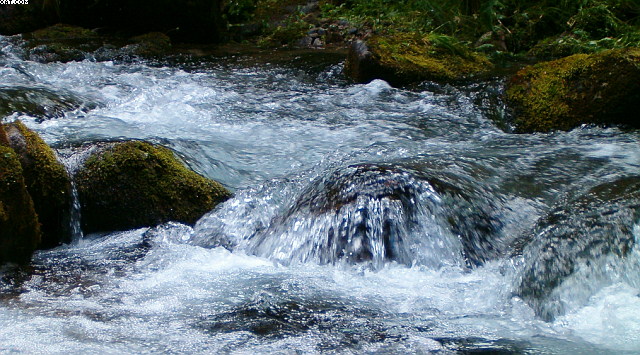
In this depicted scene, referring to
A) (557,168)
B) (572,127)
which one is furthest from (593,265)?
(572,127)

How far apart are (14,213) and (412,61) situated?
4.54m

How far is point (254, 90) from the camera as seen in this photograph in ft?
23.7

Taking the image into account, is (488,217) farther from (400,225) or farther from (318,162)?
(318,162)

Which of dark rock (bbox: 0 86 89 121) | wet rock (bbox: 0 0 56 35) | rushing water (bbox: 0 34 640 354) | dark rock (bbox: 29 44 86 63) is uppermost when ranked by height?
wet rock (bbox: 0 0 56 35)

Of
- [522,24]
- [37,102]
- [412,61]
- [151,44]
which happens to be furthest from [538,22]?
[37,102]

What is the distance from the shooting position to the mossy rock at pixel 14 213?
353cm

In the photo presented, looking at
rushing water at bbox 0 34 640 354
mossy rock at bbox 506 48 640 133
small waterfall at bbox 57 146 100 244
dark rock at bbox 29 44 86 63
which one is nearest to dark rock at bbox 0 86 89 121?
rushing water at bbox 0 34 640 354

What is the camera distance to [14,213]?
3586 mm

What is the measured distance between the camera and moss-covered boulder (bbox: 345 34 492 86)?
7.02 metres

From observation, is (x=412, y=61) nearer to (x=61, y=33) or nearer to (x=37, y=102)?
(x=37, y=102)

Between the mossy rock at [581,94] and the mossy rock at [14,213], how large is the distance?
12.8 feet

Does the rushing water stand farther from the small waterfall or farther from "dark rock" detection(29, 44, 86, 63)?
"dark rock" detection(29, 44, 86, 63)

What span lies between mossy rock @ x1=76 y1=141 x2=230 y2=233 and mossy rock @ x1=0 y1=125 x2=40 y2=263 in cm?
53

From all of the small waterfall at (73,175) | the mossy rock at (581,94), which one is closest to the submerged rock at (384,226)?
the small waterfall at (73,175)
